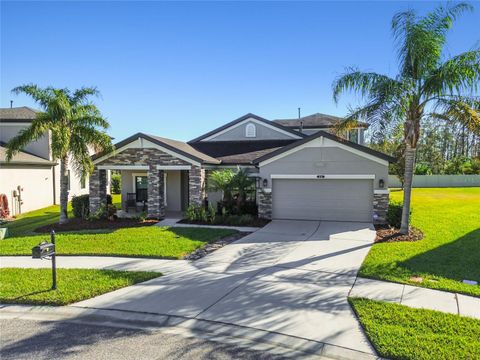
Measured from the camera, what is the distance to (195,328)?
5.60 m

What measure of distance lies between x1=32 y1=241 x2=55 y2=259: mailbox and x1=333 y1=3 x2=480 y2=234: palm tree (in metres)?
9.90

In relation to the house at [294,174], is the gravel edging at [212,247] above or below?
below

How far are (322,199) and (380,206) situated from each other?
2438mm

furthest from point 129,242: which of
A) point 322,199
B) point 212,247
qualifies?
point 322,199

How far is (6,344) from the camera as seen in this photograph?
514 cm

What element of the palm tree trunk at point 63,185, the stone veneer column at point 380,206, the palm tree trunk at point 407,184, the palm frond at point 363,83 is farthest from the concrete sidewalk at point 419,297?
the palm tree trunk at point 63,185

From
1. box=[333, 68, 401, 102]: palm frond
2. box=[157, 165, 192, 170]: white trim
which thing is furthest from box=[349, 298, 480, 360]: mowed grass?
box=[157, 165, 192, 170]: white trim

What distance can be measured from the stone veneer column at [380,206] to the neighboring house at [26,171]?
1538 cm

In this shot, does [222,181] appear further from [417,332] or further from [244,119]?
[417,332]

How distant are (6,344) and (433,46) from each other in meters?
13.4

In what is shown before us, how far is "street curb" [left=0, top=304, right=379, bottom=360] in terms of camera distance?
483 centimetres

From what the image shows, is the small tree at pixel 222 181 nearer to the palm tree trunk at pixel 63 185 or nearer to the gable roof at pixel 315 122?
the palm tree trunk at pixel 63 185

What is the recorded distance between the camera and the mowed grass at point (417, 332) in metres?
4.65

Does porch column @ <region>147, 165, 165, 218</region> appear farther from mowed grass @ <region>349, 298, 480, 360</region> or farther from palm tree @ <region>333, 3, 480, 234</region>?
mowed grass @ <region>349, 298, 480, 360</region>
